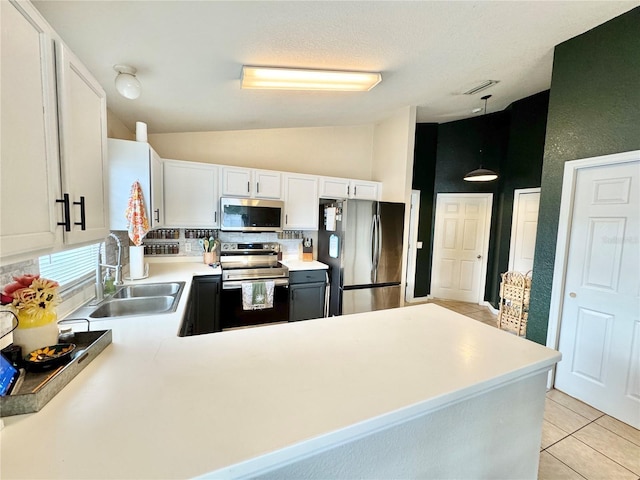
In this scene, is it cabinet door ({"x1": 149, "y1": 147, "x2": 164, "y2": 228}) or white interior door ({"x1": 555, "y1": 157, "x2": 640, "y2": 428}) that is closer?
white interior door ({"x1": 555, "y1": 157, "x2": 640, "y2": 428})

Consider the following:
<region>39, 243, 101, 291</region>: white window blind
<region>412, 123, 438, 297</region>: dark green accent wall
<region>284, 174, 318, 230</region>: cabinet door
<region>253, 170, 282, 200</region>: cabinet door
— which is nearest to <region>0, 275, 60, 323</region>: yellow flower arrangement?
<region>39, 243, 101, 291</region>: white window blind

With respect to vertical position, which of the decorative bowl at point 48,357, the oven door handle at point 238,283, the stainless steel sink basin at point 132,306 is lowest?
the oven door handle at point 238,283

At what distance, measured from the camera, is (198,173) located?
317cm

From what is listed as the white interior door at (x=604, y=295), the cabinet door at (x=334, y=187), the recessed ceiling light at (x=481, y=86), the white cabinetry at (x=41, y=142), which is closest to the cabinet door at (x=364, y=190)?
the cabinet door at (x=334, y=187)

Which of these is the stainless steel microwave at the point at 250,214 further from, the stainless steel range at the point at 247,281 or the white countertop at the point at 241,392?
the white countertop at the point at 241,392

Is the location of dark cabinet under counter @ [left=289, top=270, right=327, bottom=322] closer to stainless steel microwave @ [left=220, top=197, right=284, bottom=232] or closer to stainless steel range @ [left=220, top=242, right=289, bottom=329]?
stainless steel range @ [left=220, top=242, right=289, bottom=329]

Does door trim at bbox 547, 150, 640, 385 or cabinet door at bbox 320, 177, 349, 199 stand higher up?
cabinet door at bbox 320, 177, 349, 199

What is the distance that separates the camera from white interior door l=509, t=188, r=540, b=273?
3996 mm

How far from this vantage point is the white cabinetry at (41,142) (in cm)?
74

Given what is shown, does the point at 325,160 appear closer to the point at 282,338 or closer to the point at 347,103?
the point at 347,103

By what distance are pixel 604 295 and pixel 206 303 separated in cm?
355

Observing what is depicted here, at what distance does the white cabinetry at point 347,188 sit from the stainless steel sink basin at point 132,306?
238cm

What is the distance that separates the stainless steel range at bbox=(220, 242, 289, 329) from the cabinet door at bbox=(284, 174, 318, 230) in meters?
0.55

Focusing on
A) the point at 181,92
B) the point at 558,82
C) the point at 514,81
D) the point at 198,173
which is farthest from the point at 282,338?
the point at 514,81
